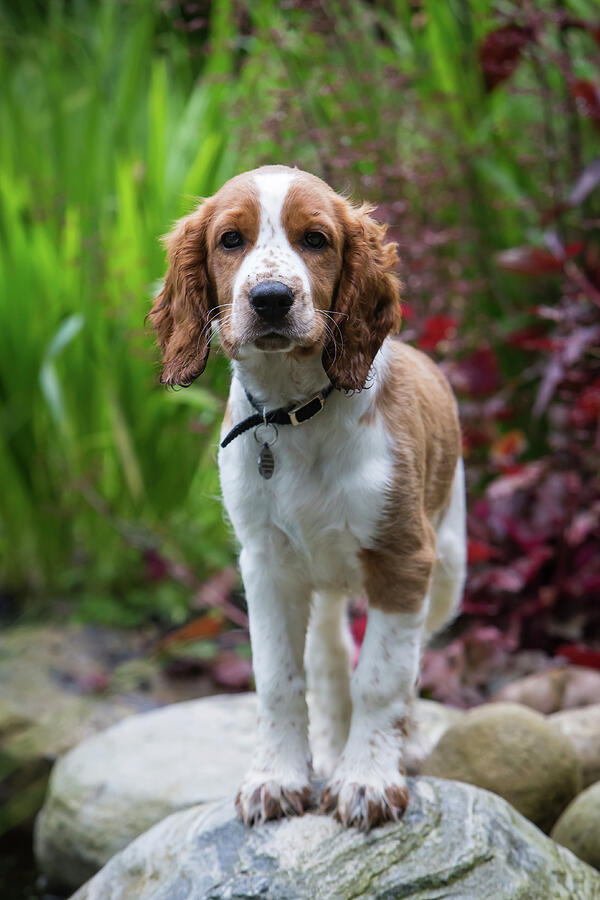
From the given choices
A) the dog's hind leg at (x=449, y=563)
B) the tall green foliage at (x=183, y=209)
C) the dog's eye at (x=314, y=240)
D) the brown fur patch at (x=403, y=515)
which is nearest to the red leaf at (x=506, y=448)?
the tall green foliage at (x=183, y=209)

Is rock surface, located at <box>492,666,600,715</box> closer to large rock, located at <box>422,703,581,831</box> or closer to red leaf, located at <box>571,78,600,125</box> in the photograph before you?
large rock, located at <box>422,703,581,831</box>

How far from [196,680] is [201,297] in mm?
2813

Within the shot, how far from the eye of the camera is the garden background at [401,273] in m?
4.95

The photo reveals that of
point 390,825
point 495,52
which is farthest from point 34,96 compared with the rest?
point 390,825

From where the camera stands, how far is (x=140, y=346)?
5.45 metres

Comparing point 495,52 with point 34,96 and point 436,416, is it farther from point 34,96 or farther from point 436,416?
point 34,96

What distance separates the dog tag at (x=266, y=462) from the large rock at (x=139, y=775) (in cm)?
123

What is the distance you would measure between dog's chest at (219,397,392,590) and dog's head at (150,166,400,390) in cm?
17

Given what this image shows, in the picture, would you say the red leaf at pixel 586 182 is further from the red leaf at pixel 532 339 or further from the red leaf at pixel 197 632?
the red leaf at pixel 197 632

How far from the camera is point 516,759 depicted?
138 inches

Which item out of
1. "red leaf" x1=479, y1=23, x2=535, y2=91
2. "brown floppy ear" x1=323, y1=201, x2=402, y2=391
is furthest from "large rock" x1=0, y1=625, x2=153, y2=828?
"red leaf" x1=479, y1=23, x2=535, y2=91

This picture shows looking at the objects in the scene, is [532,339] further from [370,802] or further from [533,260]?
[370,802]

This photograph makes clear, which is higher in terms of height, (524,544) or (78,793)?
(524,544)

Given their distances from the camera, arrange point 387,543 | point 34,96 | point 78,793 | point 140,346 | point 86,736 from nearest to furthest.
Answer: point 387,543 < point 78,793 < point 86,736 < point 140,346 < point 34,96
